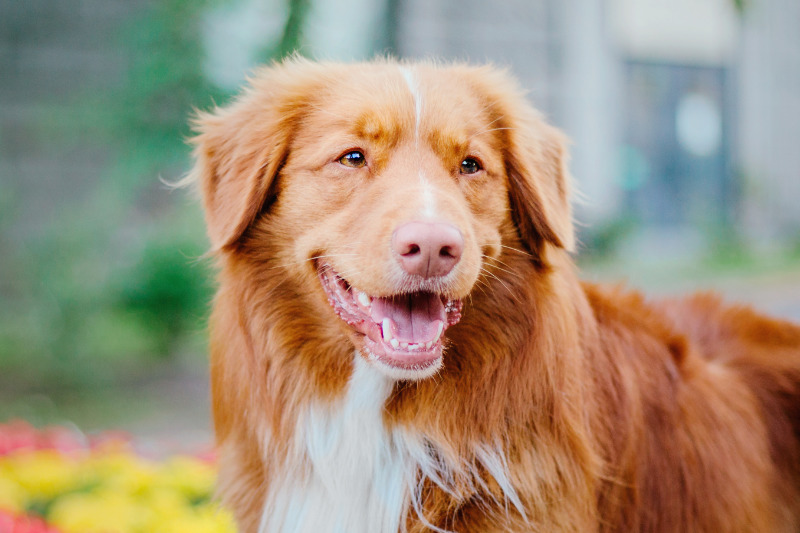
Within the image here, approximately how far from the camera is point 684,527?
2.67 meters

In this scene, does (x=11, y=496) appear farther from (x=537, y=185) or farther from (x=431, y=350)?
(x=537, y=185)

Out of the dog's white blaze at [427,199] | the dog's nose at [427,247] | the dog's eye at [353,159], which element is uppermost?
the dog's eye at [353,159]

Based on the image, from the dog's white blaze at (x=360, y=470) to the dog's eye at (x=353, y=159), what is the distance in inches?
26.1

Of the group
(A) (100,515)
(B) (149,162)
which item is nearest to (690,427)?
(A) (100,515)

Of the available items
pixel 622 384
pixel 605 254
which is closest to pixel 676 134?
pixel 605 254

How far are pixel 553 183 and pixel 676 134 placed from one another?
487 inches

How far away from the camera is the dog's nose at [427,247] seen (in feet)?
6.88

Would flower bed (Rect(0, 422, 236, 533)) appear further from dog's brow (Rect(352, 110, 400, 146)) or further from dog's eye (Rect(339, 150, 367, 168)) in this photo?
dog's brow (Rect(352, 110, 400, 146))

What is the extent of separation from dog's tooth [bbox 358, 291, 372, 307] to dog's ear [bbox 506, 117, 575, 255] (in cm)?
67

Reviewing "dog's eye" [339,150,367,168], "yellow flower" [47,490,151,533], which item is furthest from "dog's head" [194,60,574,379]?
"yellow flower" [47,490,151,533]

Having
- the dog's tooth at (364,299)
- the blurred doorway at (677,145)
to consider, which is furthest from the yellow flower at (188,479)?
the blurred doorway at (677,145)

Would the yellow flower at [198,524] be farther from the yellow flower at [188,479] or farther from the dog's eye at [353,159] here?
the dog's eye at [353,159]

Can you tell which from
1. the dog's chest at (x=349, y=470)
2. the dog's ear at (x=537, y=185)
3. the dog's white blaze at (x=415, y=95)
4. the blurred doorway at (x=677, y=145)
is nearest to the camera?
the dog's chest at (x=349, y=470)

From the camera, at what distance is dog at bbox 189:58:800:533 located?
2.39m
